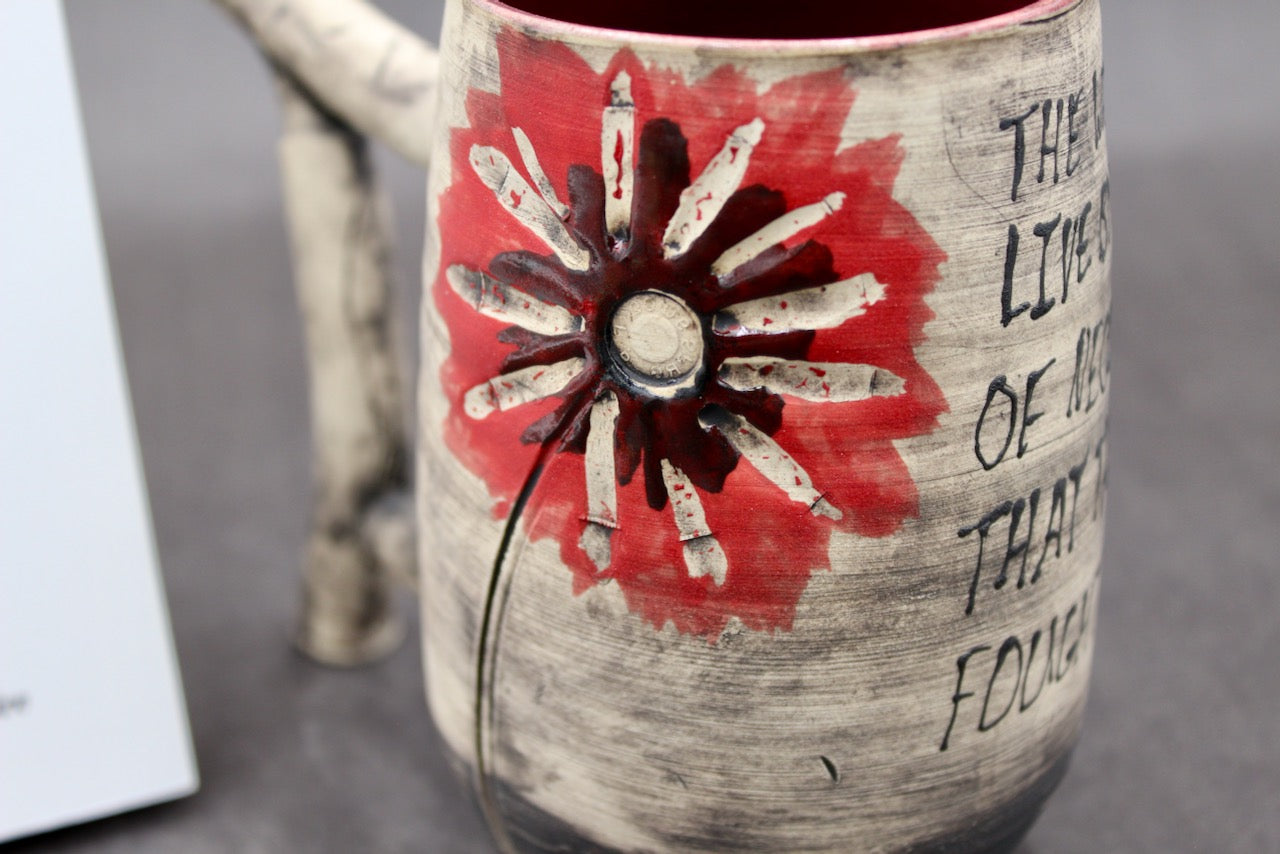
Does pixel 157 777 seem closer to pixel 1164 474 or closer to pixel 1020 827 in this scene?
pixel 1020 827

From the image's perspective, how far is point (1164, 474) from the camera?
1.12 meters

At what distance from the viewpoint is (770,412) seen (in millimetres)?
525

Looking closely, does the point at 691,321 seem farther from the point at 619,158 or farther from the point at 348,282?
the point at 348,282

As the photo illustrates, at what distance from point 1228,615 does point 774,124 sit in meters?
0.60

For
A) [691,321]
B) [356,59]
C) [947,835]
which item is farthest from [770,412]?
[356,59]

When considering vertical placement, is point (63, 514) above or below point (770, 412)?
below

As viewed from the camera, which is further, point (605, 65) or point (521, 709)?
point (521, 709)

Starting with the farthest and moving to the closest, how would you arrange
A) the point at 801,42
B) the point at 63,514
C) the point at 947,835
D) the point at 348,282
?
1. the point at 348,282
2. the point at 63,514
3. the point at 947,835
4. the point at 801,42

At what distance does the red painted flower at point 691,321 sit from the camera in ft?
1.65

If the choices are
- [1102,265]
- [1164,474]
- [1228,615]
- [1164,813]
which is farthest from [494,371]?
[1164,474]

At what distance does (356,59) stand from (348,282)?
14 cm

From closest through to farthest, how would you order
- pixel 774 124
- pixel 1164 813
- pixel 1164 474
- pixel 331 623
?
pixel 774 124 < pixel 1164 813 < pixel 331 623 < pixel 1164 474

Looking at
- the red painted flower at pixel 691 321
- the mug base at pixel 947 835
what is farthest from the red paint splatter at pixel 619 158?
the mug base at pixel 947 835

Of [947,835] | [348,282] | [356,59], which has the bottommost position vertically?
[947,835]
